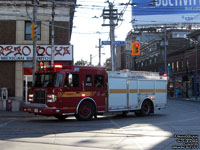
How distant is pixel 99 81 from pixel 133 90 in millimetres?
2467

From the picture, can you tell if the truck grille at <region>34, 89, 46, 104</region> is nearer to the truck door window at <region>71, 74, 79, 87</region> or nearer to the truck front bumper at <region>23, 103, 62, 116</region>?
the truck front bumper at <region>23, 103, 62, 116</region>

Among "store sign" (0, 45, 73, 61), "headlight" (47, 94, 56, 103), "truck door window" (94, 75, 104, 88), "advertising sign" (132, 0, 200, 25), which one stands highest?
"advertising sign" (132, 0, 200, 25)

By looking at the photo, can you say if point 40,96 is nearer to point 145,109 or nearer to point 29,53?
point 145,109

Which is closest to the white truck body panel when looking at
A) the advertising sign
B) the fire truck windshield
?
the fire truck windshield

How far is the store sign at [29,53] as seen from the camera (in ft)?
71.3

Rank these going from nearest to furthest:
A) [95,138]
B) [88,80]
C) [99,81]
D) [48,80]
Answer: [95,138], [48,80], [88,80], [99,81]

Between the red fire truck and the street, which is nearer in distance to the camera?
the street

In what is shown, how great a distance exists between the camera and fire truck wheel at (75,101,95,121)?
14.2 metres

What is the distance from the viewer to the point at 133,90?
53.7 ft

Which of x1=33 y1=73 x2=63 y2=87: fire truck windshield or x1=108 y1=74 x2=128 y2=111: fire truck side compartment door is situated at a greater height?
x1=33 y1=73 x2=63 y2=87: fire truck windshield

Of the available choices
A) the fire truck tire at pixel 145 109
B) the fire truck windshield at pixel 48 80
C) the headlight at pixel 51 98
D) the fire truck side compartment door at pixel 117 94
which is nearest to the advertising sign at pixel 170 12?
the fire truck tire at pixel 145 109

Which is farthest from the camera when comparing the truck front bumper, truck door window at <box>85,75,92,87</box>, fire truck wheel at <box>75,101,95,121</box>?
truck door window at <box>85,75,92,87</box>

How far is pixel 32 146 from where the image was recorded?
319 inches

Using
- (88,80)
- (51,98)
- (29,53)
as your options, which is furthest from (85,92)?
(29,53)
